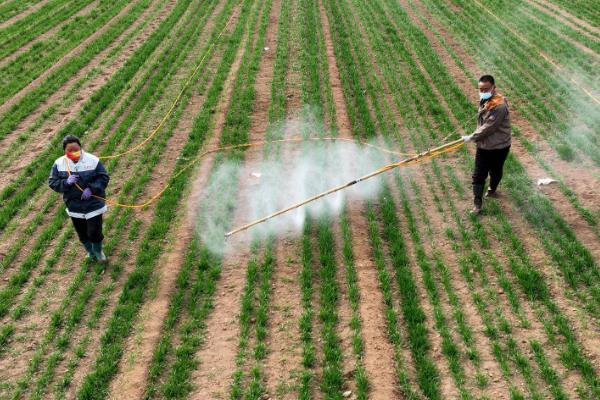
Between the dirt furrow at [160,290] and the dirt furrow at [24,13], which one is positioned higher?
the dirt furrow at [24,13]

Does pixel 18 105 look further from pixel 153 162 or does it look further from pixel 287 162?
pixel 287 162

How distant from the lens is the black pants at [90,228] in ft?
23.9

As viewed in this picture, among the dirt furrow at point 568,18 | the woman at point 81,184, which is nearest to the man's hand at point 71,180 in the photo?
the woman at point 81,184

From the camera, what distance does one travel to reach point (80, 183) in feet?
23.4

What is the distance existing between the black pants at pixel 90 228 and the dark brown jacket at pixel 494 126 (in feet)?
18.5

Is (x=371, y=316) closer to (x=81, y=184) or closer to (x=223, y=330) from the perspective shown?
(x=223, y=330)

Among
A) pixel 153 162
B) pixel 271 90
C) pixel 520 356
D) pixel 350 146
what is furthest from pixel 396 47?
pixel 520 356

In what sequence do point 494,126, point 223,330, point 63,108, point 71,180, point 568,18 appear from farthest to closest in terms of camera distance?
point 568,18
point 63,108
point 494,126
point 71,180
point 223,330

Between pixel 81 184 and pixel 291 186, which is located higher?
pixel 81 184

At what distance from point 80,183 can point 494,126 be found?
601cm

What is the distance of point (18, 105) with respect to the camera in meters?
12.6

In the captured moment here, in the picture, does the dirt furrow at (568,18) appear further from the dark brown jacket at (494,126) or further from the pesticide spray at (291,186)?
the dark brown jacket at (494,126)

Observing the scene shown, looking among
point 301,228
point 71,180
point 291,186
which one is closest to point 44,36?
point 291,186

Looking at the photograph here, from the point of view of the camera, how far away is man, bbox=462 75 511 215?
313 inches
